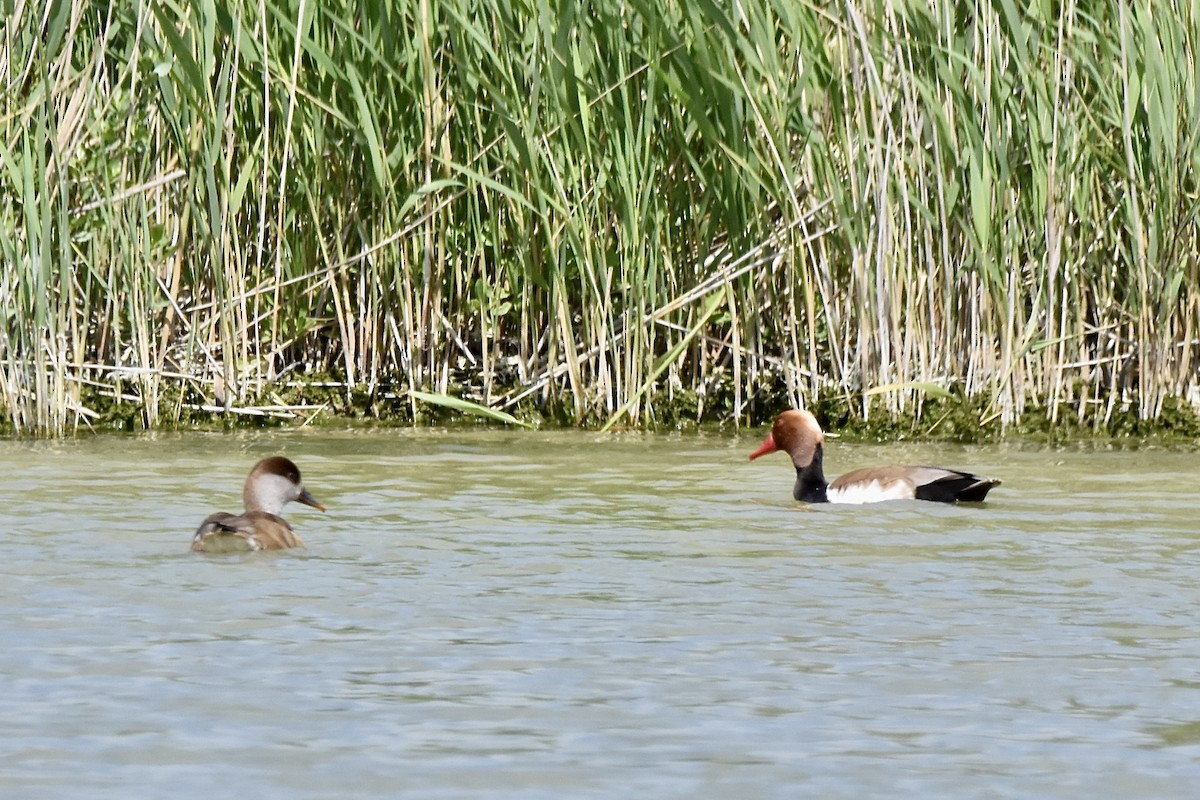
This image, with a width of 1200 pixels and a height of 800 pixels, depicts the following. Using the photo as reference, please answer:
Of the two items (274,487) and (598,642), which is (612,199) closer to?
(274,487)

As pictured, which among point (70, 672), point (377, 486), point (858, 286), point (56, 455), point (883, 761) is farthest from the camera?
point (858, 286)

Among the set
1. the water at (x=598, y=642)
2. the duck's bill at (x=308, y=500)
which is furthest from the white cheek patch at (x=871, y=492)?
the duck's bill at (x=308, y=500)

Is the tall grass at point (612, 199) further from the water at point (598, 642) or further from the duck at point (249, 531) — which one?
the duck at point (249, 531)

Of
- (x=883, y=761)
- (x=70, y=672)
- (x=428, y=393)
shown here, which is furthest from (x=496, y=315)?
(x=883, y=761)

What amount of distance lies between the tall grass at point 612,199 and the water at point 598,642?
1468 millimetres

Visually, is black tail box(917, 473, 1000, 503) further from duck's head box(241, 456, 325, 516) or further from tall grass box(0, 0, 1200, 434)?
duck's head box(241, 456, 325, 516)

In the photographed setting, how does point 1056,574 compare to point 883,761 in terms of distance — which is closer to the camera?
point 883,761

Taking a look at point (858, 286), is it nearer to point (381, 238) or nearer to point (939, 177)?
point (939, 177)

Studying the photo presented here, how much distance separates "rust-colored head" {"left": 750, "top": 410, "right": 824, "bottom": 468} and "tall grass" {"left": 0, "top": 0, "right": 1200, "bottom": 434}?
1.18m

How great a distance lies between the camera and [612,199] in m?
10.6

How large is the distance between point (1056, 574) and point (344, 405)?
211 inches

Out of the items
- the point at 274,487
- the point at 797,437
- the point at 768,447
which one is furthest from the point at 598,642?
the point at 768,447

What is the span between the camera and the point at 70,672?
17.0 ft

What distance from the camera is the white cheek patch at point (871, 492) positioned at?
8.41 meters
